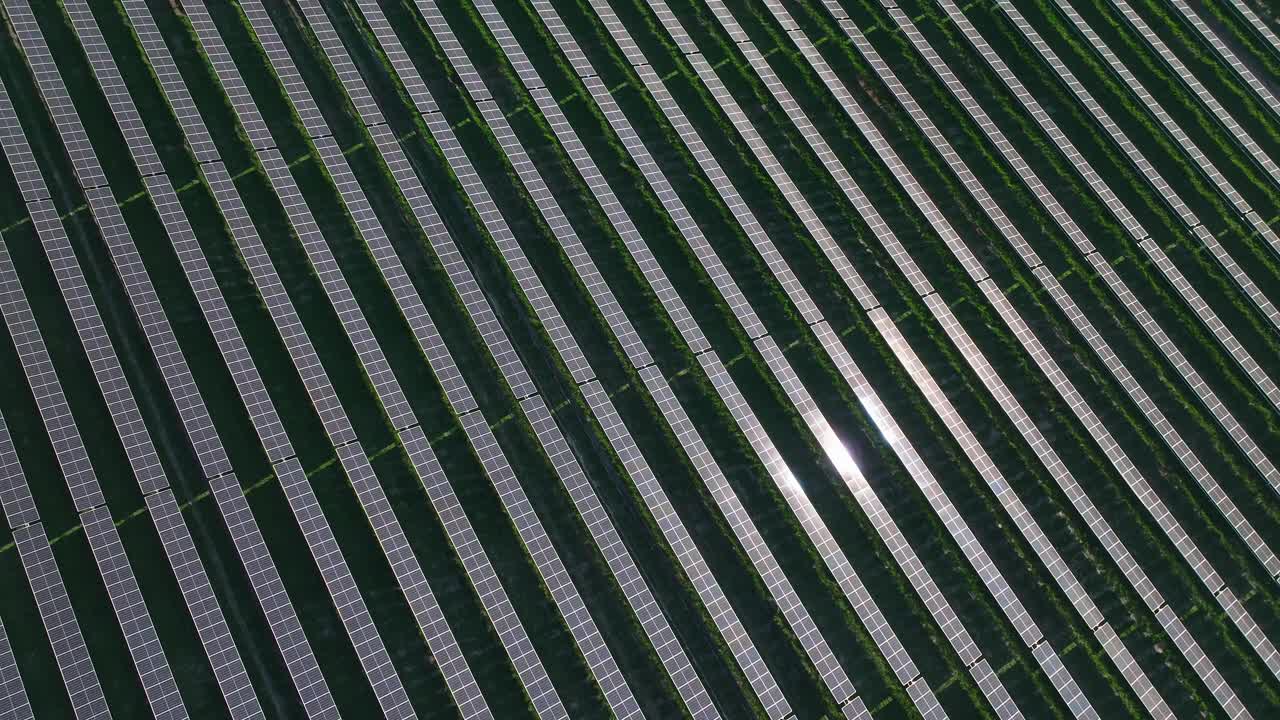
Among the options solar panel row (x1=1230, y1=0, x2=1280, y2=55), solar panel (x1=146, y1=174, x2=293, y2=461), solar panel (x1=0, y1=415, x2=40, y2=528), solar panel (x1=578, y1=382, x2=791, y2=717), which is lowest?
solar panel (x1=578, y1=382, x2=791, y2=717)

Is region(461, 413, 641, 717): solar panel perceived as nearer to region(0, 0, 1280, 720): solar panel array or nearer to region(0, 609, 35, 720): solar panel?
region(0, 0, 1280, 720): solar panel array

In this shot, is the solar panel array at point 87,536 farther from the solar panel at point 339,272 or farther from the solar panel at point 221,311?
the solar panel at point 339,272

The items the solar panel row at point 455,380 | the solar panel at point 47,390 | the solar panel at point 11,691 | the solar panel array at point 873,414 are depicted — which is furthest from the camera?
the solar panel array at point 873,414

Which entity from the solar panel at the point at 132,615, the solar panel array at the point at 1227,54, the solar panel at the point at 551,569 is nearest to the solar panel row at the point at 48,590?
the solar panel at the point at 132,615

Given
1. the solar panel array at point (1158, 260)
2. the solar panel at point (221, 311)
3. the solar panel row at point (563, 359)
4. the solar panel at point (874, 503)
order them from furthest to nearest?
the solar panel array at point (1158, 260) → the solar panel at point (874, 503) → the solar panel at point (221, 311) → the solar panel row at point (563, 359)

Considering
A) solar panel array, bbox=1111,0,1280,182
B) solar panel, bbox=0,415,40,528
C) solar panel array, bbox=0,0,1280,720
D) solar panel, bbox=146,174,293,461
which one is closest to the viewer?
solar panel, bbox=0,415,40,528

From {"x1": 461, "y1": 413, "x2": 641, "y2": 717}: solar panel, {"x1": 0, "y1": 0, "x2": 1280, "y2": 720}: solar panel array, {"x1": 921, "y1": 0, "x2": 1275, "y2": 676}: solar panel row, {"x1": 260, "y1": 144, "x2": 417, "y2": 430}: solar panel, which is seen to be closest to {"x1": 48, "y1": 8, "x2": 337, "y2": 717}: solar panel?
{"x1": 0, "y1": 0, "x2": 1280, "y2": 720}: solar panel array

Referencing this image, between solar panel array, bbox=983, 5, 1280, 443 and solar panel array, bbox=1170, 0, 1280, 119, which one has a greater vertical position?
solar panel array, bbox=1170, 0, 1280, 119

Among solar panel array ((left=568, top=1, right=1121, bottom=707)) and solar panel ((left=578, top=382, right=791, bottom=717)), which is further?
solar panel array ((left=568, top=1, right=1121, bottom=707))

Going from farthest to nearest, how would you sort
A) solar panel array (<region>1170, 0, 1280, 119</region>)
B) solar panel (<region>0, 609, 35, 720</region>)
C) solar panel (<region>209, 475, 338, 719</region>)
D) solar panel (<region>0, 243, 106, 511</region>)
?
solar panel array (<region>1170, 0, 1280, 119</region>) < solar panel (<region>0, 243, 106, 511</region>) < solar panel (<region>209, 475, 338, 719</region>) < solar panel (<region>0, 609, 35, 720</region>)
